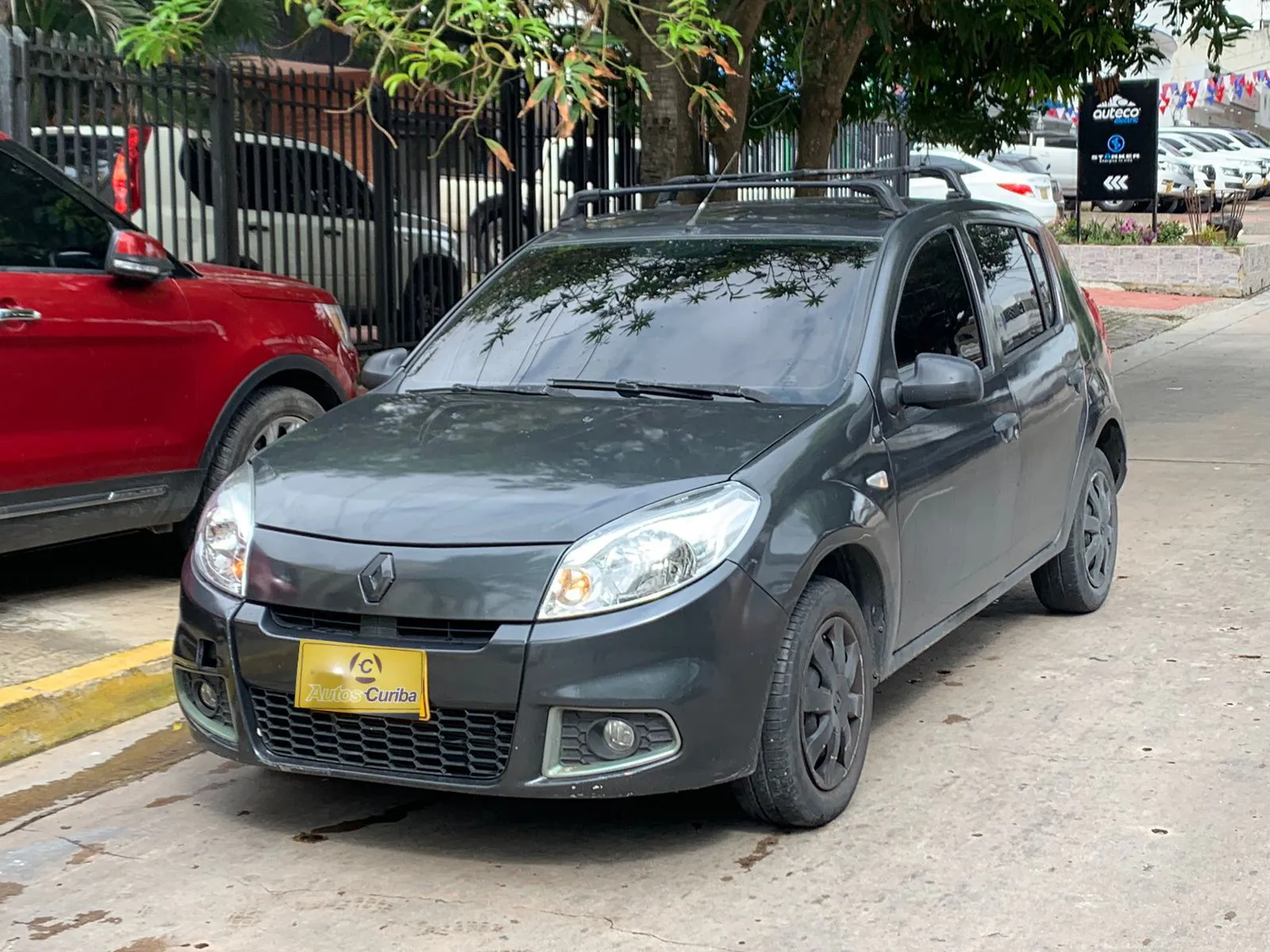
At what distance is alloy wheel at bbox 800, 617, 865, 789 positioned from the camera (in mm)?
4418

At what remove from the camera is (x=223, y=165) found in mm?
10602

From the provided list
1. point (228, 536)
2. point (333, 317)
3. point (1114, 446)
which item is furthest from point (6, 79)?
point (1114, 446)

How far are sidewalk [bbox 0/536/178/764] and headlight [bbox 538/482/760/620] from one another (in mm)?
2237

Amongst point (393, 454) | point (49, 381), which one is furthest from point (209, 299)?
point (393, 454)

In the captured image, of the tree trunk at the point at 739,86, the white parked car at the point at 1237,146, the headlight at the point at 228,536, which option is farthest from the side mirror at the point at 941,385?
the white parked car at the point at 1237,146

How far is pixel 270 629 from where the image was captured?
4242mm

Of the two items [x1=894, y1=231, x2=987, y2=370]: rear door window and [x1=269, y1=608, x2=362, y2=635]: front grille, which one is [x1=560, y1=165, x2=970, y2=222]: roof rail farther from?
[x1=269, y1=608, x2=362, y2=635]: front grille

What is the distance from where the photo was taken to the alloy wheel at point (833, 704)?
4418mm

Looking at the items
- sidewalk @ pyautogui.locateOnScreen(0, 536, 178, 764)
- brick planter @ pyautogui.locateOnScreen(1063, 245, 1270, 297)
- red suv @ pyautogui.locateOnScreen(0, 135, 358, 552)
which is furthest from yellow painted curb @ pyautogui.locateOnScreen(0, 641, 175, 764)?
brick planter @ pyautogui.locateOnScreen(1063, 245, 1270, 297)

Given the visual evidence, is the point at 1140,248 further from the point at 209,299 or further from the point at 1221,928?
the point at 1221,928

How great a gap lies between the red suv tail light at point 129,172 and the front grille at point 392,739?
627 cm

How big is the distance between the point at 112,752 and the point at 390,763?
1.59m

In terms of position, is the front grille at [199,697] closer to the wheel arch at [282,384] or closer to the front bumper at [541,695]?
the front bumper at [541,695]

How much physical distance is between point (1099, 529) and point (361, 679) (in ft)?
12.3
